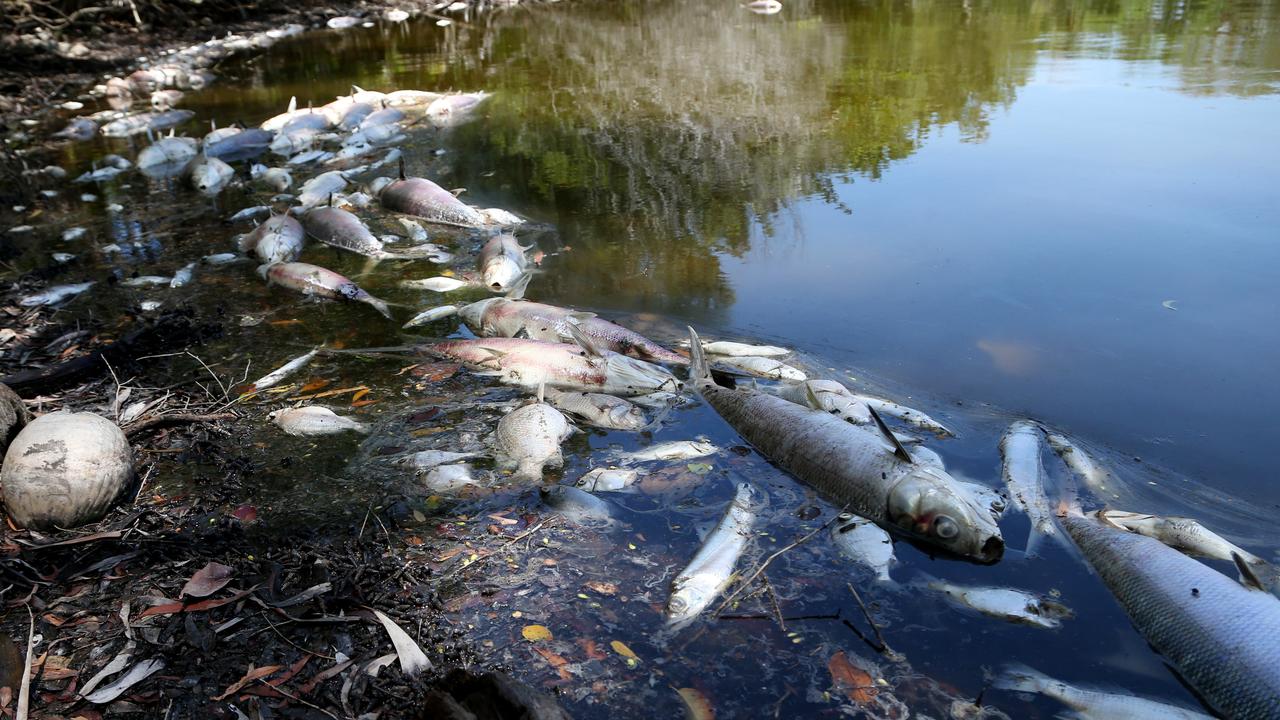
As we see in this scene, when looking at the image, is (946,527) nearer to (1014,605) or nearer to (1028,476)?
(1014,605)

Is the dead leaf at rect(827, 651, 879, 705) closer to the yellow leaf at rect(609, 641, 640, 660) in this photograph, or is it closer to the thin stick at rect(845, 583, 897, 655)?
A: the thin stick at rect(845, 583, 897, 655)

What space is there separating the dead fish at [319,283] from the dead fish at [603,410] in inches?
79.6

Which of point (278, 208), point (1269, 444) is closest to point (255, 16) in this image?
point (278, 208)

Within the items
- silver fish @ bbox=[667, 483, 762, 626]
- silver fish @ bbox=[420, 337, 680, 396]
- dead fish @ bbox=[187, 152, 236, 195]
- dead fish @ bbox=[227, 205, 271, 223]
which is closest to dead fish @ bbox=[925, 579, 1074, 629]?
silver fish @ bbox=[667, 483, 762, 626]

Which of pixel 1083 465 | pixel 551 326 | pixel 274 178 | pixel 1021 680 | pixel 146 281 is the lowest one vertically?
pixel 1021 680

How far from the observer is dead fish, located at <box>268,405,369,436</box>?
185 inches

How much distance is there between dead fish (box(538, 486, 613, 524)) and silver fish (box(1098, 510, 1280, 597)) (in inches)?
85.7

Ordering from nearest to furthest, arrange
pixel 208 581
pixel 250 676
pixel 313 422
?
pixel 250 676
pixel 208 581
pixel 313 422

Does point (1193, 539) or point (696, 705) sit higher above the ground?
point (1193, 539)

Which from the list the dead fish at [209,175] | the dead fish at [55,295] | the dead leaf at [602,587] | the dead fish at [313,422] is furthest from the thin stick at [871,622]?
the dead fish at [209,175]

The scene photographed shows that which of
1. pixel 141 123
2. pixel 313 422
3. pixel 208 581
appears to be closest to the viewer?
pixel 208 581

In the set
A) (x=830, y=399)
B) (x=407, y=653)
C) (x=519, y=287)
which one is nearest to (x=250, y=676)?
(x=407, y=653)

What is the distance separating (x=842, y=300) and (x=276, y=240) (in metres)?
4.65

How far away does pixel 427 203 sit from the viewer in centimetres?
816
